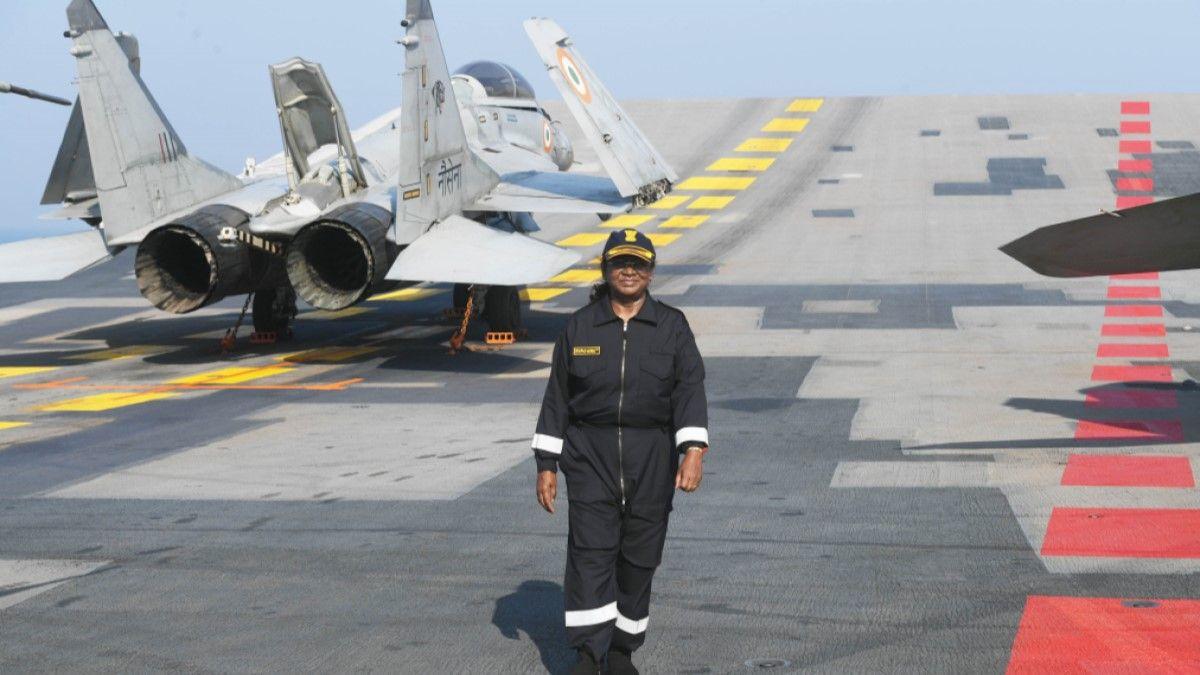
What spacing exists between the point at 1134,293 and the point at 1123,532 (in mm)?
17884

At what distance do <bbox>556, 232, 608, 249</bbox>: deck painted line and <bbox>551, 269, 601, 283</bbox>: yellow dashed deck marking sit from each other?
3478 millimetres

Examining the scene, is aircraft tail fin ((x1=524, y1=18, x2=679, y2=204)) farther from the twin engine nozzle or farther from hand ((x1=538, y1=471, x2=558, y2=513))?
hand ((x1=538, y1=471, x2=558, y2=513))

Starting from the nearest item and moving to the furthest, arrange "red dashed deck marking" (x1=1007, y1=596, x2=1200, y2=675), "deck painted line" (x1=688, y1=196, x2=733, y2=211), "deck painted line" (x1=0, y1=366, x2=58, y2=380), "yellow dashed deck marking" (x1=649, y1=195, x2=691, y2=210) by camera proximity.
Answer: "red dashed deck marking" (x1=1007, y1=596, x2=1200, y2=675) < "deck painted line" (x1=0, y1=366, x2=58, y2=380) < "deck painted line" (x1=688, y1=196, x2=733, y2=211) < "yellow dashed deck marking" (x1=649, y1=195, x2=691, y2=210)

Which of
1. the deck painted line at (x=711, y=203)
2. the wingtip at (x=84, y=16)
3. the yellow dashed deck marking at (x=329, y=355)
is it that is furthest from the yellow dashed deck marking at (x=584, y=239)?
the wingtip at (x=84, y=16)

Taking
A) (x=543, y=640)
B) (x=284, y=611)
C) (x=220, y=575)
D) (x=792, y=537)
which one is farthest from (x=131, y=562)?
(x=792, y=537)

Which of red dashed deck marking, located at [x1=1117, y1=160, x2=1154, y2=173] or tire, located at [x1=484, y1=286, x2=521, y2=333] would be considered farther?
red dashed deck marking, located at [x1=1117, y1=160, x2=1154, y2=173]

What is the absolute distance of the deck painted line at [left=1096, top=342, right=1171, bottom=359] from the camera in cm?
2006

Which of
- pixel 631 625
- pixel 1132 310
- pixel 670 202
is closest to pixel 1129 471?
pixel 631 625

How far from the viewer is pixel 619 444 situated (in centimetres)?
727

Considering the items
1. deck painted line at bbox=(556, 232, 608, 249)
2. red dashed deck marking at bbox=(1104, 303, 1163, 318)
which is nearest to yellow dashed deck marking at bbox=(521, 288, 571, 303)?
deck painted line at bbox=(556, 232, 608, 249)

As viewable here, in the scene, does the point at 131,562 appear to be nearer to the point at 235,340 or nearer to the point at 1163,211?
the point at 1163,211

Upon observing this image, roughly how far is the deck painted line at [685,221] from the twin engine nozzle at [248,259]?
59.2 feet

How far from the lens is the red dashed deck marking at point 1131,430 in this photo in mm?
14195

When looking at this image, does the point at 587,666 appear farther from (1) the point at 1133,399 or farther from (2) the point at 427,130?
(2) the point at 427,130
